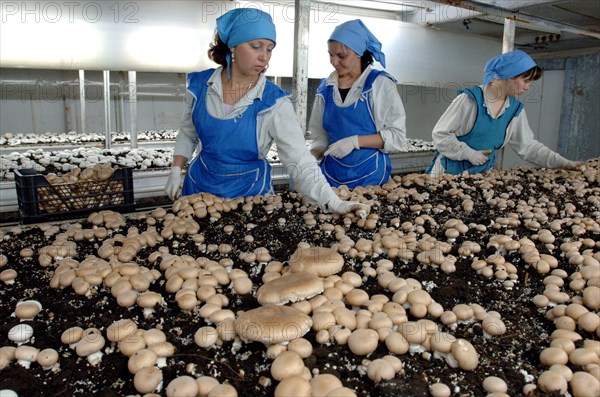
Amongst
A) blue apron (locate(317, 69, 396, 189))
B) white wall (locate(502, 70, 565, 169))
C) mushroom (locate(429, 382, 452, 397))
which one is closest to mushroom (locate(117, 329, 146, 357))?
mushroom (locate(429, 382, 452, 397))

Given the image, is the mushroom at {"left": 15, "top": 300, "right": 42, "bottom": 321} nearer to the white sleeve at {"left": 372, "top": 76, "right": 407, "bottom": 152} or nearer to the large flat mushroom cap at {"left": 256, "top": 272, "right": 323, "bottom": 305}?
the large flat mushroom cap at {"left": 256, "top": 272, "right": 323, "bottom": 305}

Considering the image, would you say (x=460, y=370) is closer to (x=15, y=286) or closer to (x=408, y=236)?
(x=408, y=236)

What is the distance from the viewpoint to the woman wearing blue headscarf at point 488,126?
3.26 meters

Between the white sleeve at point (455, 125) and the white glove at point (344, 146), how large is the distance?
2.36ft

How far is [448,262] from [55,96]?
6712 mm

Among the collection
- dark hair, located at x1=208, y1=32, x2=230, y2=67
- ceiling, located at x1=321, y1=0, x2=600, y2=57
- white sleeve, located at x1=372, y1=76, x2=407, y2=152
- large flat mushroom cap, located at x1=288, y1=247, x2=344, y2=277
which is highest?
ceiling, located at x1=321, y1=0, x2=600, y2=57

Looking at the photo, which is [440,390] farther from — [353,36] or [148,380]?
[353,36]

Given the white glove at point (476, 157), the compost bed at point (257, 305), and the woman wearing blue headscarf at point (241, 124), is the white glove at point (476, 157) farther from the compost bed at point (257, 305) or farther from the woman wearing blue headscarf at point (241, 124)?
the woman wearing blue headscarf at point (241, 124)

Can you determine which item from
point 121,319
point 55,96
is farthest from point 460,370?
point 55,96

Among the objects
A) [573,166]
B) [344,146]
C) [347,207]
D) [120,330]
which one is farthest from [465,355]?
[573,166]

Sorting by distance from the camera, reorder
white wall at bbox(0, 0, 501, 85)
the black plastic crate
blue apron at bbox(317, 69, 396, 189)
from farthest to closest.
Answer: white wall at bbox(0, 0, 501, 85), blue apron at bbox(317, 69, 396, 189), the black plastic crate

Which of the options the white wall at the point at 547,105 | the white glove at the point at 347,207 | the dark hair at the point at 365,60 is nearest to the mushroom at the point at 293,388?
the white glove at the point at 347,207

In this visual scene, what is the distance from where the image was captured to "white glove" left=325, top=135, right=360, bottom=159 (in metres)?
Result: 2.98

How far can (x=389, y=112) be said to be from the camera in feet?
9.81
